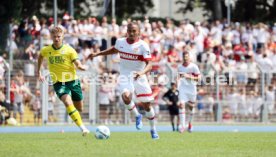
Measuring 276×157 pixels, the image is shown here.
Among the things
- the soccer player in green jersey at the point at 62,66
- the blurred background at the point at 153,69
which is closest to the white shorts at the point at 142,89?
the soccer player in green jersey at the point at 62,66

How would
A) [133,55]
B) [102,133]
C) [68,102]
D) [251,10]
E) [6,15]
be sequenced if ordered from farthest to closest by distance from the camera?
[251,10]
[6,15]
[133,55]
[68,102]
[102,133]

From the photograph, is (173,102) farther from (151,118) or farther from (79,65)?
(79,65)

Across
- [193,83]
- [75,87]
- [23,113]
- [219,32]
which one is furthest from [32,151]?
[219,32]

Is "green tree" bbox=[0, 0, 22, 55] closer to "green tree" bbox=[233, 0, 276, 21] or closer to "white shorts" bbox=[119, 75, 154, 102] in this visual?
"white shorts" bbox=[119, 75, 154, 102]

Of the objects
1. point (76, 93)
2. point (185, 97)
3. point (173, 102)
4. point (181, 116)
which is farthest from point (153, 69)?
point (76, 93)

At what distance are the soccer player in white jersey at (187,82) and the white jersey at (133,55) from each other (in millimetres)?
5649

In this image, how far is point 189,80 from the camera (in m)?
26.2

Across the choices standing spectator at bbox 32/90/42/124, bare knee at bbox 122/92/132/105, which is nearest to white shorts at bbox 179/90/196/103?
bare knee at bbox 122/92/132/105

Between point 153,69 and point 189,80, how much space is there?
822 cm

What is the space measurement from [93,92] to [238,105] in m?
6.26

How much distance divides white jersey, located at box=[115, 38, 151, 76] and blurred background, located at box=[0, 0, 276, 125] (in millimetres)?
11464

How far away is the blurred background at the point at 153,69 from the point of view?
33438 millimetres

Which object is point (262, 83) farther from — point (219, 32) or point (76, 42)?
point (76, 42)

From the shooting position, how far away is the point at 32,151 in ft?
52.1
